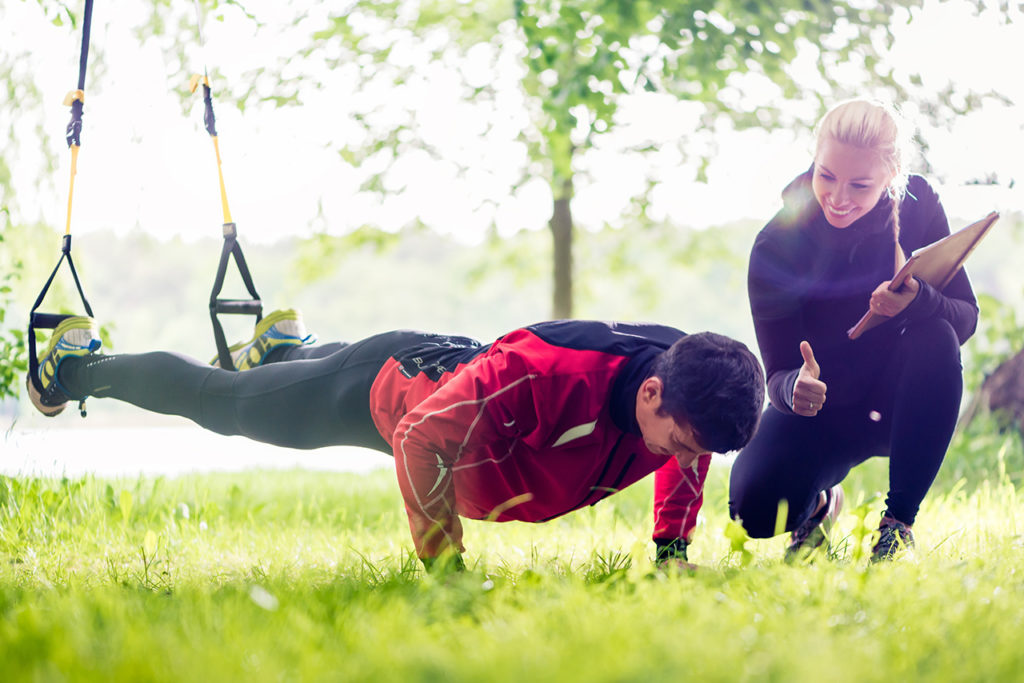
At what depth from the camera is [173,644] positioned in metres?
1.60

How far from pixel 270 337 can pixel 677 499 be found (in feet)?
6.25

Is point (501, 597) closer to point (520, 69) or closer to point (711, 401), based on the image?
point (711, 401)

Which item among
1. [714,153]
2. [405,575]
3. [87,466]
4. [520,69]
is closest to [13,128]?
[87,466]

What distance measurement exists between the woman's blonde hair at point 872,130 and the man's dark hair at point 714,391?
3.36ft

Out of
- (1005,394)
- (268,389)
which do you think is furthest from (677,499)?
(1005,394)

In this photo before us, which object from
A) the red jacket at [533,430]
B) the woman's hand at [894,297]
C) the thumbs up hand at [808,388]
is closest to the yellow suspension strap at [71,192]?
the red jacket at [533,430]

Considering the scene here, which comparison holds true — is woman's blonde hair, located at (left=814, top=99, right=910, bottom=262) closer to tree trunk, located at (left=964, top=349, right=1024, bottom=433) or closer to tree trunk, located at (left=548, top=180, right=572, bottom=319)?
tree trunk, located at (left=964, top=349, right=1024, bottom=433)

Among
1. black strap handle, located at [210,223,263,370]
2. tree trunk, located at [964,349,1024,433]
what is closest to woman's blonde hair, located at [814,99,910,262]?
black strap handle, located at [210,223,263,370]

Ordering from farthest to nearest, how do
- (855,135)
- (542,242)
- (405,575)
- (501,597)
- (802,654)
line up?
(542,242) → (855,135) → (405,575) → (501,597) → (802,654)

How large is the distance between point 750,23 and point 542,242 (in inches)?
174

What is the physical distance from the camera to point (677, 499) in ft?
8.96

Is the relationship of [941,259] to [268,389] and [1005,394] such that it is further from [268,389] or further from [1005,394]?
[1005,394]

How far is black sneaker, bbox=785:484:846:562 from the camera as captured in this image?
3.02m

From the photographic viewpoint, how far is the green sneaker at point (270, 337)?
12.0ft
